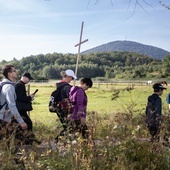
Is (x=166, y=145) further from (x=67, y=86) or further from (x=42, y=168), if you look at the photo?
(x=67, y=86)

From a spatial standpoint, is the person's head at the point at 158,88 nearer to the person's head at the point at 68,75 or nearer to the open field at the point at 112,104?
the open field at the point at 112,104

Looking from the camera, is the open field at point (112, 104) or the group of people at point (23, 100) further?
the group of people at point (23, 100)

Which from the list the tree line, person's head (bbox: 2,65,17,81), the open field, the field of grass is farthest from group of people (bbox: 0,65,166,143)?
the tree line

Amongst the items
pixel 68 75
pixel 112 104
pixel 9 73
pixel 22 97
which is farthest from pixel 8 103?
pixel 112 104

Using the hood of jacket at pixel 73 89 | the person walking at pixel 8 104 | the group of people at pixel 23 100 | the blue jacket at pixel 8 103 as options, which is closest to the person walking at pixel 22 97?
the group of people at pixel 23 100

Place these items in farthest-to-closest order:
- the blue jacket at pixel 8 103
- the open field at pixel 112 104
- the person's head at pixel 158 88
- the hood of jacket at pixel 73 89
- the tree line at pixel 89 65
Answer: the tree line at pixel 89 65, the person's head at pixel 158 88, the hood of jacket at pixel 73 89, the blue jacket at pixel 8 103, the open field at pixel 112 104

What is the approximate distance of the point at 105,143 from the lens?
3311 mm

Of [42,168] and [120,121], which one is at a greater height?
[120,121]

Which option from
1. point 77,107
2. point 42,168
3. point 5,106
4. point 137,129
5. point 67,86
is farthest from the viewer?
point 67,86

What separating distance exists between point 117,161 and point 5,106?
2072mm

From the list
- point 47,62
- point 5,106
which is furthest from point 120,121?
point 47,62

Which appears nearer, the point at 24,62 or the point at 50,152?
the point at 50,152

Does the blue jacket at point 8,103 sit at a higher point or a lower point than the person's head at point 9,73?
lower

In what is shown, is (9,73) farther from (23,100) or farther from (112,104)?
(112,104)
